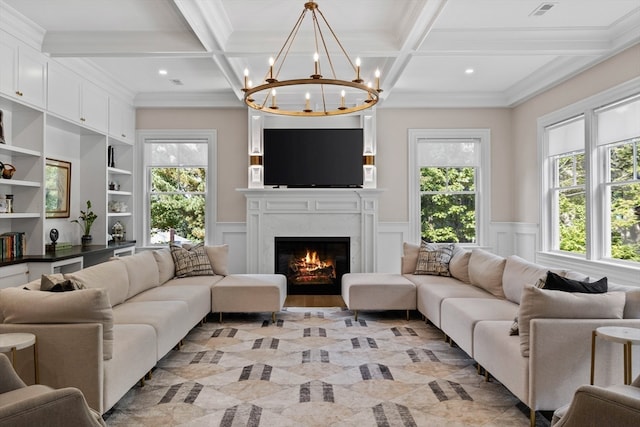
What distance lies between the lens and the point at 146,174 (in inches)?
272

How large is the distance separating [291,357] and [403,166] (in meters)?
3.97

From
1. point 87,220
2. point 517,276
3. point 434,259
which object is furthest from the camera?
point 87,220

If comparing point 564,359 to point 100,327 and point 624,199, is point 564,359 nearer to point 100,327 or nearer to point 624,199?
point 100,327

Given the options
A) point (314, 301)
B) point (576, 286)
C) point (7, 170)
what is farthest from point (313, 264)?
point (576, 286)

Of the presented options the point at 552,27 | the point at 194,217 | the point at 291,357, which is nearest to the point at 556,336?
the point at 291,357

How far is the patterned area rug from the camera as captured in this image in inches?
103

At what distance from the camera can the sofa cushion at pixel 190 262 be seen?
523 centimetres

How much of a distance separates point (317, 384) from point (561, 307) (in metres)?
1.64

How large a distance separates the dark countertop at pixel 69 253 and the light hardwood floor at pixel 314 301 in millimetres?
2364

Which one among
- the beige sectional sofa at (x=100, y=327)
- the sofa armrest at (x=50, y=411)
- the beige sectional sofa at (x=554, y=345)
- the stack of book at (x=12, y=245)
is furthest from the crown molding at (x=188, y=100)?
the sofa armrest at (x=50, y=411)

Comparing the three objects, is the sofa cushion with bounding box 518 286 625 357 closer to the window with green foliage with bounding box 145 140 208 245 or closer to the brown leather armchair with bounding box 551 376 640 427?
the brown leather armchair with bounding box 551 376 640 427

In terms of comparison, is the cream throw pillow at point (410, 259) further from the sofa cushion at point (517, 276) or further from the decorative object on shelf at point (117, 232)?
the decorative object on shelf at point (117, 232)

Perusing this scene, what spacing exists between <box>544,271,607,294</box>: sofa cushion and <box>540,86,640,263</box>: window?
2.15 m

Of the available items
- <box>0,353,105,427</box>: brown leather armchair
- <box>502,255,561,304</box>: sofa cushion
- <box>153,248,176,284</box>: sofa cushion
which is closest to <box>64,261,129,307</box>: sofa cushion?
<box>153,248,176,284</box>: sofa cushion
